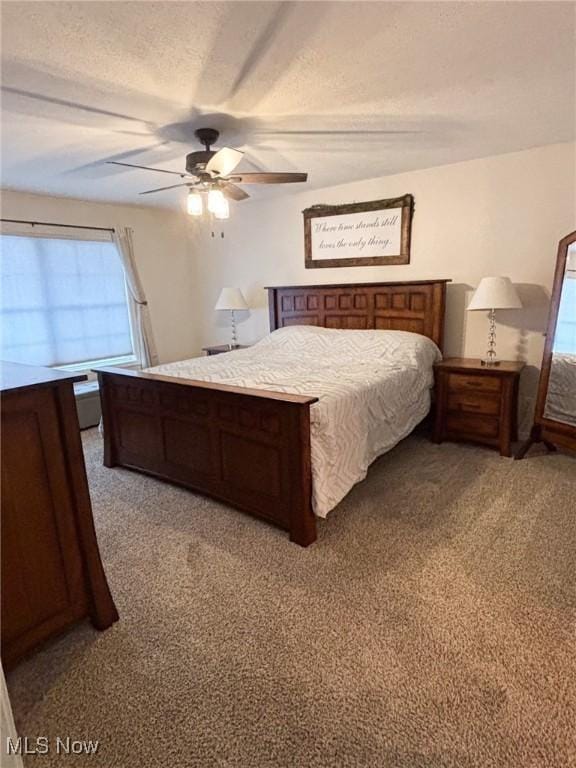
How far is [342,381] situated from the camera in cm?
268

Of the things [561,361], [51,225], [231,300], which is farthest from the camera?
[231,300]

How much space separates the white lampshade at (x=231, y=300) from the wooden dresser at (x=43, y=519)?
126 inches

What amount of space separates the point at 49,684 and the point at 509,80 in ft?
10.6

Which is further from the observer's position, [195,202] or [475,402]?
[475,402]

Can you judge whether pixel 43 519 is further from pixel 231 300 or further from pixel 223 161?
pixel 231 300

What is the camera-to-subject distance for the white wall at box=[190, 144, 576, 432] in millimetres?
3205

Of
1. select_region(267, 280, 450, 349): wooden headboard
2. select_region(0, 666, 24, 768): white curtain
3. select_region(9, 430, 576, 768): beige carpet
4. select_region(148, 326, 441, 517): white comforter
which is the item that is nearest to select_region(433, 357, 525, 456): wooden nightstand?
select_region(148, 326, 441, 517): white comforter

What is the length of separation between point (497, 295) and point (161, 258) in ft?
12.7

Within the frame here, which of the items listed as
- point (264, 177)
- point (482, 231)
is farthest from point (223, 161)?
point (482, 231)

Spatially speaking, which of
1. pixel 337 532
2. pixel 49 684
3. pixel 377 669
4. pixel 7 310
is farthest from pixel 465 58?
pixel 7 310

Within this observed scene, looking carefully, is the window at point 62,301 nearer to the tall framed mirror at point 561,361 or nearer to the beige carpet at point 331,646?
the beige carpet at point 331,646

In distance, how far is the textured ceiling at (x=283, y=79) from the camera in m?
1.55

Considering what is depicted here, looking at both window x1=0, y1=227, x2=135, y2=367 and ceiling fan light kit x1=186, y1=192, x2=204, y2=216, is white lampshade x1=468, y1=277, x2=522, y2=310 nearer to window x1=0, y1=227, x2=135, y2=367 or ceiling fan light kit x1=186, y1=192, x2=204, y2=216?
ceiling fan light kit x1=186, y1=192, x2=204, y2=216

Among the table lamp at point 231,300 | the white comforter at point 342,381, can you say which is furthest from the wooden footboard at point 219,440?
the table lamp at point 231,300
